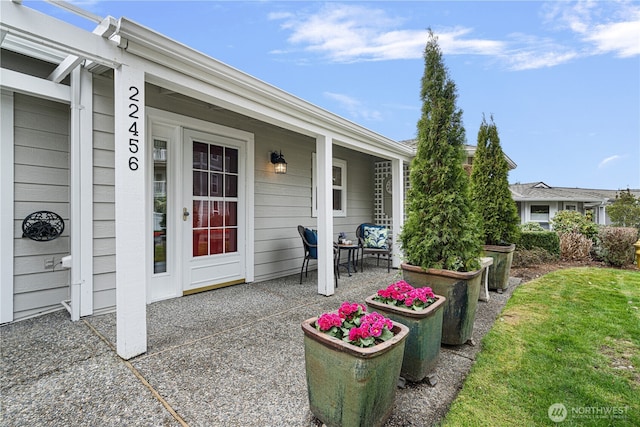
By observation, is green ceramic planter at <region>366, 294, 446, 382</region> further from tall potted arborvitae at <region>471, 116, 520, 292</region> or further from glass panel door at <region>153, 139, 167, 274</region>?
tall potted arborvitae at <region>471, 116, 520, 292</region>

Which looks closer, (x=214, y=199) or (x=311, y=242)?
(x=214, y=199)

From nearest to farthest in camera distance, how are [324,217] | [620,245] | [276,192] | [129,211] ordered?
1. [129,211]
2. [324,217]
3. [276,192]
4. [620,245]

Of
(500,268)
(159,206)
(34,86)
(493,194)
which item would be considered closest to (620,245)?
(493,194)

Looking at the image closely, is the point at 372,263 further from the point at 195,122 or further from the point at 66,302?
the point at 66,302

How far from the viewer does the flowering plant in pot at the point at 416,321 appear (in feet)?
6.09

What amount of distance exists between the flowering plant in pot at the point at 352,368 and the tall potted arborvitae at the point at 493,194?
3.66 metres

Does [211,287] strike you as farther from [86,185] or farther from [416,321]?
[416,321]

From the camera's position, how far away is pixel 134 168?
7.07ft

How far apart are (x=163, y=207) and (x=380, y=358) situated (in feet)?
10.7

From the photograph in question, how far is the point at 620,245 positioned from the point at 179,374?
342 inches

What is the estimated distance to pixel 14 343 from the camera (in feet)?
7.58

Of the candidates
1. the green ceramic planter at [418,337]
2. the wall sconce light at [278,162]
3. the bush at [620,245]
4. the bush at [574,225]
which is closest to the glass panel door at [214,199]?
the wall sconce light at [278,162]

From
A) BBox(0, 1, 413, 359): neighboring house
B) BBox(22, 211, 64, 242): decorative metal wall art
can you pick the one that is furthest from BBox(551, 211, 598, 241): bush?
BBox(22, 211, 64, 242): decorative metal wall art

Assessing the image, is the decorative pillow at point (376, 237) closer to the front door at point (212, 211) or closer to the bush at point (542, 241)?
the front door at point (212, 211)
